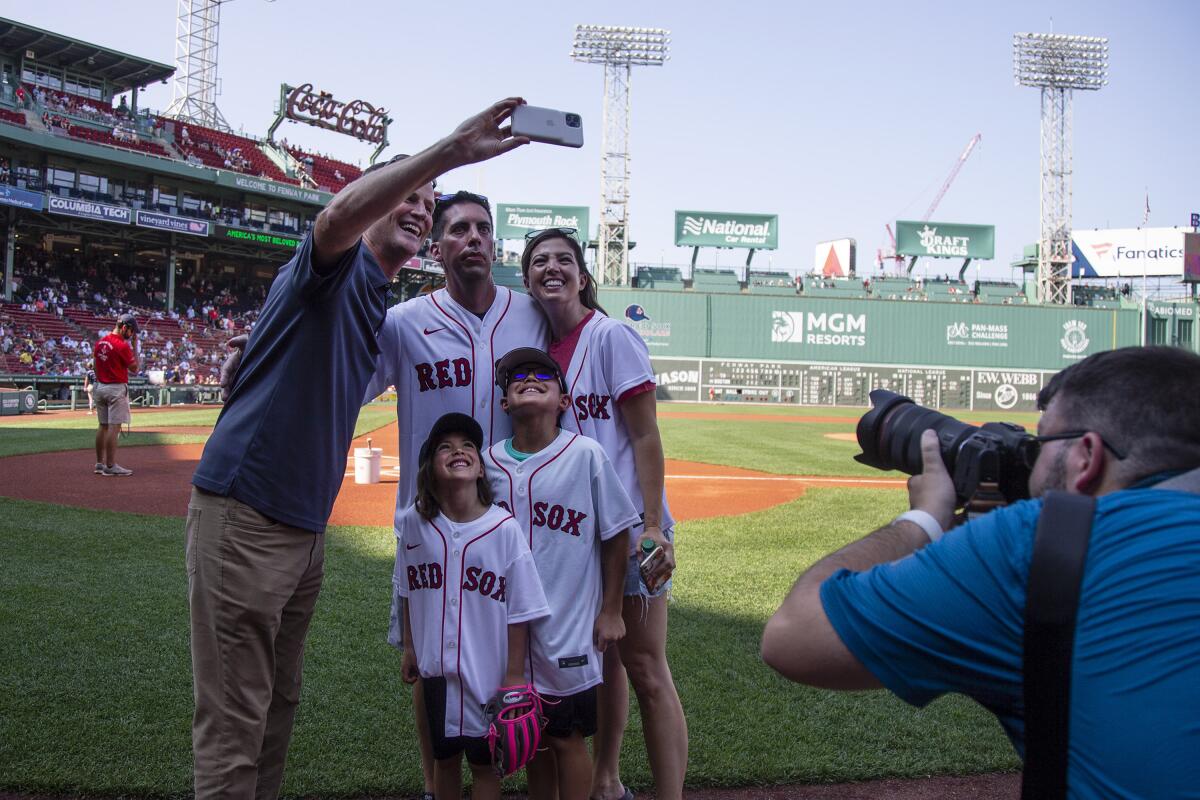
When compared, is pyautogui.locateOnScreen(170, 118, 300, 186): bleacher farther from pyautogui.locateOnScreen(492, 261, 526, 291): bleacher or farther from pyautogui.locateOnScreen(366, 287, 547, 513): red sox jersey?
pyautogui.locateOnScreen(366, 287, 547, 513): red sox jersey

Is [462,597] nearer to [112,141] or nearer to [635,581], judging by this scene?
[635,581]

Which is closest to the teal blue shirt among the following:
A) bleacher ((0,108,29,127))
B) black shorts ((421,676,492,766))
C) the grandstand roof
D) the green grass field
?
black shorts ((421,676,492,766))

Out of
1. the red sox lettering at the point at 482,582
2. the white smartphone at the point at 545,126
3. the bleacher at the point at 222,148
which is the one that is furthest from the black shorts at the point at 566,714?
the bleacher at the point at 222,148

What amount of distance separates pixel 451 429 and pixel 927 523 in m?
1.57

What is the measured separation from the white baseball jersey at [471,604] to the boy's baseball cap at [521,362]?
0.43 metres

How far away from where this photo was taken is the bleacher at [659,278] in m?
47.2

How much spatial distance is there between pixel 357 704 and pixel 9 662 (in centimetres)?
184

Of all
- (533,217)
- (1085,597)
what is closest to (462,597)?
(1085,597)

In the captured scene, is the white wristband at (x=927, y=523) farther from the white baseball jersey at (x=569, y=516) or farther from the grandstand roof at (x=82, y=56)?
the grandstand roof at (x=82, y=56)

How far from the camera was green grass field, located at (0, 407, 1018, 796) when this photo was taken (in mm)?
3303

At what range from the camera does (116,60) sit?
3978 cm

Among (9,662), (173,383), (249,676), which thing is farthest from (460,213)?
(173,383)

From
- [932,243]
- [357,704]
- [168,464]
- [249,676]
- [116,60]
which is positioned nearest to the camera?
[249,676]

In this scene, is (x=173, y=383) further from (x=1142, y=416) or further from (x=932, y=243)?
(x=932, y=243)
